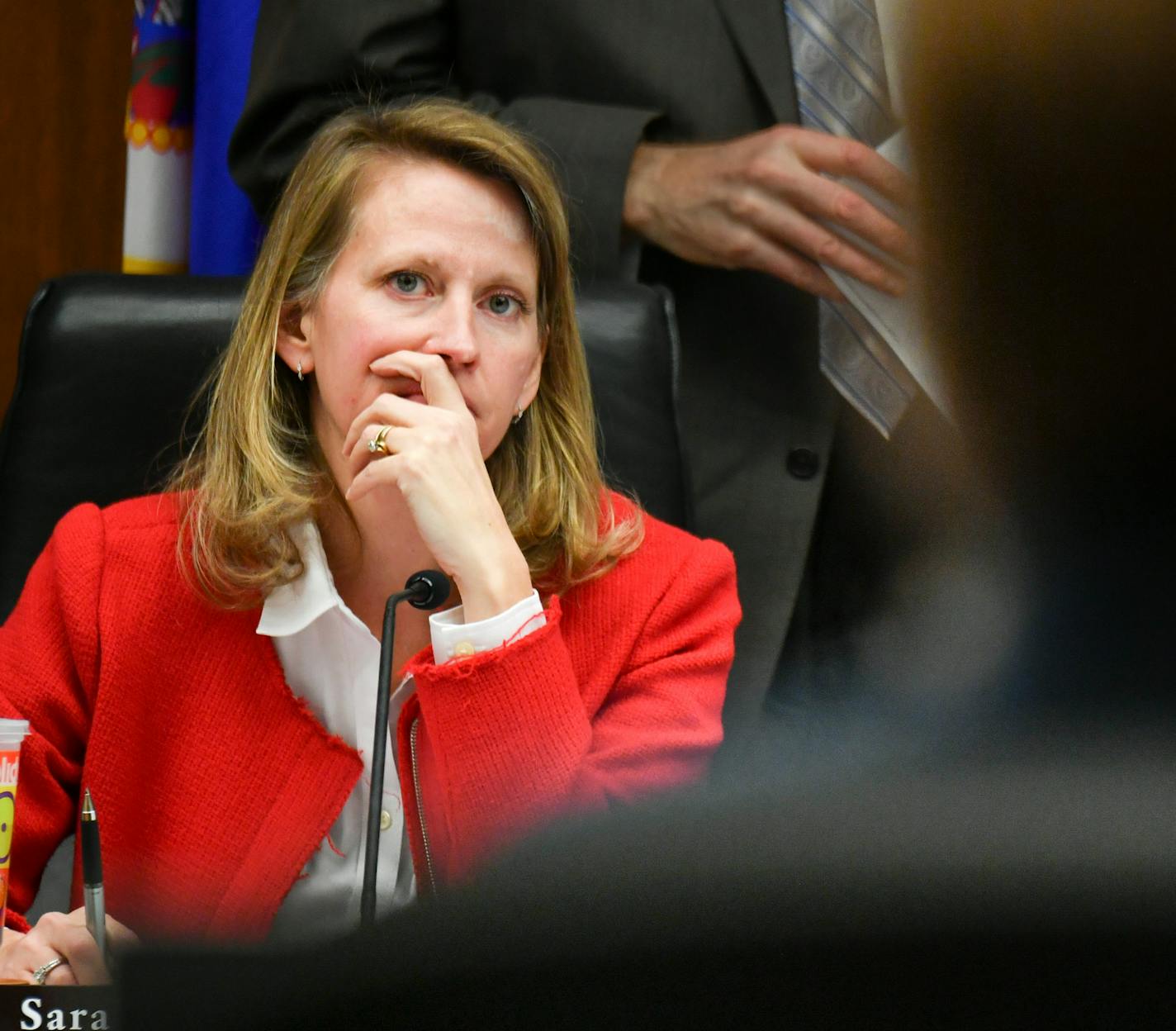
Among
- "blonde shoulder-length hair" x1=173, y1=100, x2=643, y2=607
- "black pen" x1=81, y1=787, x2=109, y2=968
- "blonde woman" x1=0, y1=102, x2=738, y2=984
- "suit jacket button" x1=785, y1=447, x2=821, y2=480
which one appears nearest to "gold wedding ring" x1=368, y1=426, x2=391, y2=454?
"blonde woman" x1=0, y1=102, x2=738, y2=984

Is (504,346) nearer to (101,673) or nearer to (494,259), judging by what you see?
(494,259)

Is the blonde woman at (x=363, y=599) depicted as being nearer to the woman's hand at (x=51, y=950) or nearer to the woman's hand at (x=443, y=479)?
the woman's hand at (x=443, y=479)

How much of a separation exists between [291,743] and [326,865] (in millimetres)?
95

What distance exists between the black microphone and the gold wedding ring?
0.53ft

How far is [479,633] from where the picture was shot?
984 millimetres

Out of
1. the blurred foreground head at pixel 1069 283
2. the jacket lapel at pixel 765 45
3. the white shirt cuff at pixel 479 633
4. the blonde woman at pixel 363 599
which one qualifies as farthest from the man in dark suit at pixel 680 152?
the blurred foreground head at pixel 1069 283

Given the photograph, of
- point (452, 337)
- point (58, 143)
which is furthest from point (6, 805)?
point (58, 143)

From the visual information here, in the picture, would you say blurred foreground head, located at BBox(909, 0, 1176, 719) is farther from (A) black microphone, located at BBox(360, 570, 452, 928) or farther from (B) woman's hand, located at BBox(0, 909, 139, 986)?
(B) woman's hand, located at BBox(0, 909, 139, 986)

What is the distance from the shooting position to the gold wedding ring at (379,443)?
101 cm

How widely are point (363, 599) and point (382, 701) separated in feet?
1.12

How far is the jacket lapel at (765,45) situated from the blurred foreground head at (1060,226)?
103 centimetres

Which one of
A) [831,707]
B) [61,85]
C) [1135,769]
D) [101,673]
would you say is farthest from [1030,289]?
[61,85]

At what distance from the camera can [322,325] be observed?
1.10 m

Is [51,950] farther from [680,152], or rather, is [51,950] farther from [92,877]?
[680,152]
